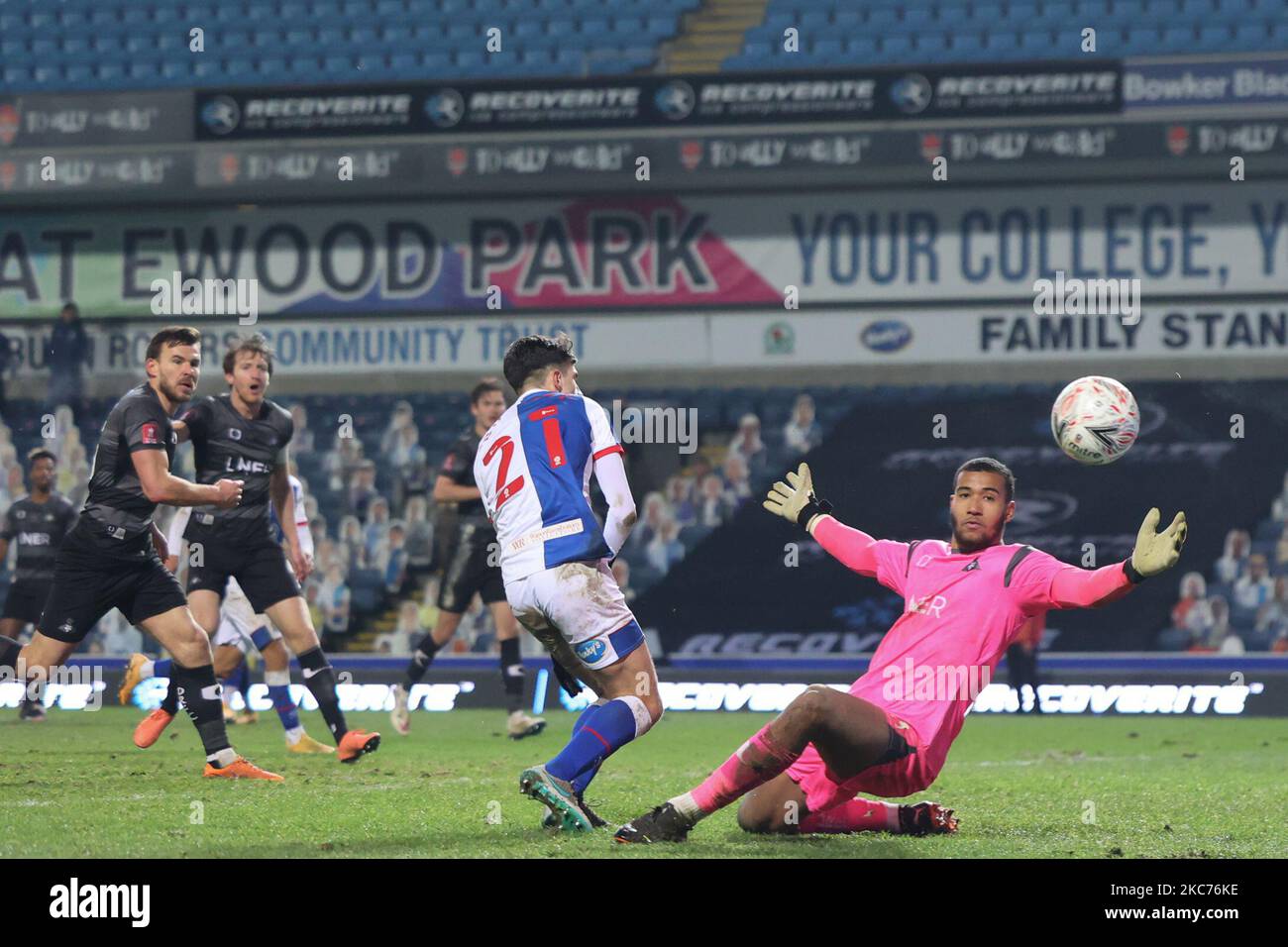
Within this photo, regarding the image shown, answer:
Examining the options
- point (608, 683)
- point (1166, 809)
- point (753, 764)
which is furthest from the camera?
point (1166, 809)

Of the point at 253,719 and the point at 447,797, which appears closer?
the point at 447,797

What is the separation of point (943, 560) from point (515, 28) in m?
15.6

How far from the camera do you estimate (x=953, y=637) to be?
6457mm

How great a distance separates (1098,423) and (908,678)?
2.00 metres

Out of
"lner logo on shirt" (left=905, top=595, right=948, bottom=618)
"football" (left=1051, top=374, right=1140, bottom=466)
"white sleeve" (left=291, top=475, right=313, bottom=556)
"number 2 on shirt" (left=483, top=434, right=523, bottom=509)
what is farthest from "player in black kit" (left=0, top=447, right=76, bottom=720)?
"lner logo on shirt" (left=905, top=595, right=948, bottom=618)

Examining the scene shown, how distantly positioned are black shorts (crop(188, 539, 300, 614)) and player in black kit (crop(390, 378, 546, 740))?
7.42ft

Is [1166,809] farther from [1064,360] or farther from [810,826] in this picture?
[1064,360]

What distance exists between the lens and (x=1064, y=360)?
64.3 ft

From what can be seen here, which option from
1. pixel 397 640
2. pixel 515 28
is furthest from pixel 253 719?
pixel 515 28

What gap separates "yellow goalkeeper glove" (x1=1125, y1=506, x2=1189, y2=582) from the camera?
6031 mm

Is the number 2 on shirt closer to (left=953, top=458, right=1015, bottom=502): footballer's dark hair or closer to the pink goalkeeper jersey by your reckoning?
the pink goalkeeper jersey

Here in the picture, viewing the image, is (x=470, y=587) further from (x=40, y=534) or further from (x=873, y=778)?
(x=873, y=778)

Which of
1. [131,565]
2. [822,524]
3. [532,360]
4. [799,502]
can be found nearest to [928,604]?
[822,524]

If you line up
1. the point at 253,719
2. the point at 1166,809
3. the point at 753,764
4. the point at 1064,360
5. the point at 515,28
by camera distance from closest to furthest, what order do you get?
the point at 753,764 → the point at 1166,809 → the point at 253,719 → the point at 1064,360 → the point at 515,28
